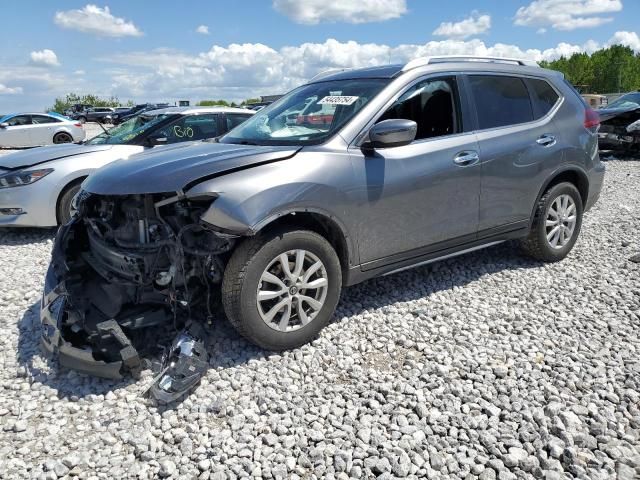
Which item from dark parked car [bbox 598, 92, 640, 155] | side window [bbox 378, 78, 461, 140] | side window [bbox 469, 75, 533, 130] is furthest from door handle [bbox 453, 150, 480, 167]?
dark parked car [bbox 598, 92, 640, 155]

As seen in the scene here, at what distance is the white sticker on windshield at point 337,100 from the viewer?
153 inches

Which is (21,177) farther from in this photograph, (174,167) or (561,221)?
(561,221)

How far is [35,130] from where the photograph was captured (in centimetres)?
1972

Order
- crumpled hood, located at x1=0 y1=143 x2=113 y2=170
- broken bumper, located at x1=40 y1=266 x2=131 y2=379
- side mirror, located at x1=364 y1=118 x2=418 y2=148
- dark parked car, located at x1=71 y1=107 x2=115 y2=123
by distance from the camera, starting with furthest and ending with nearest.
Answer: dark parked car, located at x1=71 y1=107 x2=115 y2=123 → crumpled hood, located at x1=0 y1=143 x2=113 y2=170 → side mirror, located at x1=364 y1=118 x2=418 y2=148 → broken bumper, located at x1=40 y1=266 x2=131 y2=379

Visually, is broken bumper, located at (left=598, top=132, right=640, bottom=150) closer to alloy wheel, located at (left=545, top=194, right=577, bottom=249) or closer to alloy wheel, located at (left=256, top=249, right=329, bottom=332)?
alloy wheel, located at (left=545, top=194, right=577, bottom=249)

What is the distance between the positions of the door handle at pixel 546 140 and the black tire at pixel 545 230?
417mm

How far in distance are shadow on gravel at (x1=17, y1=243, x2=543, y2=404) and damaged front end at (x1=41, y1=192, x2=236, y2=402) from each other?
17 cm

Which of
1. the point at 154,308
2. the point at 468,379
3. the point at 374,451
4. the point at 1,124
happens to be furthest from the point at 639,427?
the point at 1,124

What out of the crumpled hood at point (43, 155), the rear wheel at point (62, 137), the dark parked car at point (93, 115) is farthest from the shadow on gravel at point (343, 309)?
the dark parked car at point (93, 115)

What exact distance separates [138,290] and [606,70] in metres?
91.8

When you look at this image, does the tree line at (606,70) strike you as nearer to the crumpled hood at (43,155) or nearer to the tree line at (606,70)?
the tree line at (606,70)

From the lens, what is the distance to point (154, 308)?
348 cm

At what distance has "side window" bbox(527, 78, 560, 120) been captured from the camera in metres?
4.79

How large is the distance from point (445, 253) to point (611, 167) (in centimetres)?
961
